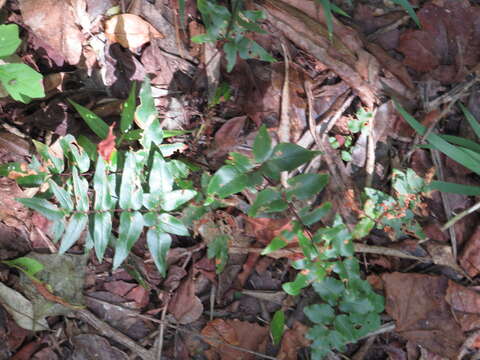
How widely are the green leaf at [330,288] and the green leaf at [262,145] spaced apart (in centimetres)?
77

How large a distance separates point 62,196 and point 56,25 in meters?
0.98

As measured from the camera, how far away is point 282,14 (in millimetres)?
2424

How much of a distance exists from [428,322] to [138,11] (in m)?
2.21

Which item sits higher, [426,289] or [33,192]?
[33,192]

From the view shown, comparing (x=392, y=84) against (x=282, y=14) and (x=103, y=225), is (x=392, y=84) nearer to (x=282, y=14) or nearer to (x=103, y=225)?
(x=282, y=14)

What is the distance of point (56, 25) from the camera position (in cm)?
228

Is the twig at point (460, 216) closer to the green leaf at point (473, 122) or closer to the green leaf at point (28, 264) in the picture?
the green leaf at point (473, 122)

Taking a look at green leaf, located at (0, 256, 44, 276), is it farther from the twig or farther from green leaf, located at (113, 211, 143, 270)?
the twig

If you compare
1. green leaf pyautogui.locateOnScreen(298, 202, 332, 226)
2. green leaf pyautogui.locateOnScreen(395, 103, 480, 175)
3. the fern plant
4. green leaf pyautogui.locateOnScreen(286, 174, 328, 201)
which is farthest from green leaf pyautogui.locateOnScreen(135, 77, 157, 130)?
green leaf pyautogui.locateOnScreen(395, 103, 480, 175)

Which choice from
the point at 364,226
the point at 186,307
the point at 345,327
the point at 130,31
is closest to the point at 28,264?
the point at 186,307

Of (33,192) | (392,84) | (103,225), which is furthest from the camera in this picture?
(392,84)

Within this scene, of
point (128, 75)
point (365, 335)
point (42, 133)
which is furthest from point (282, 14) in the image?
point (365, 335)

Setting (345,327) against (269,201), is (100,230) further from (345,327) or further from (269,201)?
(345,327)

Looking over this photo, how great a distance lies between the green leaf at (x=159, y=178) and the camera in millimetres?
1800
